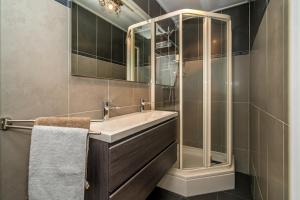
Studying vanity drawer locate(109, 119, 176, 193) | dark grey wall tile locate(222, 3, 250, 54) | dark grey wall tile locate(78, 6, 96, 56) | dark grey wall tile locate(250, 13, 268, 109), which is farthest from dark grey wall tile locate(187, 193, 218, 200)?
dark grey wall tile locate(222, 3, 250, 54)

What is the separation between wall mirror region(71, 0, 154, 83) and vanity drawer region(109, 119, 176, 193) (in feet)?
1.82

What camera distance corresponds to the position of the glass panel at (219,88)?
1.82m

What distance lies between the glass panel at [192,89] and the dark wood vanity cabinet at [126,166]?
0.71 metres

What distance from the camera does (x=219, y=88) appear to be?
1.88 meters

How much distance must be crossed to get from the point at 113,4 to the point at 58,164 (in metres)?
1.26

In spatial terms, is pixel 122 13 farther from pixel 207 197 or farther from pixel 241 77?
pixel 207 197

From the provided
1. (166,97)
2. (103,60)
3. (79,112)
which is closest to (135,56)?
(103,60)

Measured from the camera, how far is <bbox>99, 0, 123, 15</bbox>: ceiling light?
1.18m

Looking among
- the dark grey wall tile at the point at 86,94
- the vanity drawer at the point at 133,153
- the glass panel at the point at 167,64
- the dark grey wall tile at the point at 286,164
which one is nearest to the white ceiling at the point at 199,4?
the glass panel at the point at 167,64

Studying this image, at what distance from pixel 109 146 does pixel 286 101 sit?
2.36 feet

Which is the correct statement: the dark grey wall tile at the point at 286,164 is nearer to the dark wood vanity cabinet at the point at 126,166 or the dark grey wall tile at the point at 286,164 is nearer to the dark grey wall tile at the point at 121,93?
the dark wood vanity cabinet at the point at 126,166

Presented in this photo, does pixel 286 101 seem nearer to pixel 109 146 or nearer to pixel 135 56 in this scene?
pixel 109 146

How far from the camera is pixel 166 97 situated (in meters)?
1.86

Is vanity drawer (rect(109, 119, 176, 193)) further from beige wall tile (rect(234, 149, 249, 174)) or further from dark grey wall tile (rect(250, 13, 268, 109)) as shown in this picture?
beige wall tile (rect(234, 149, 249, 174))
